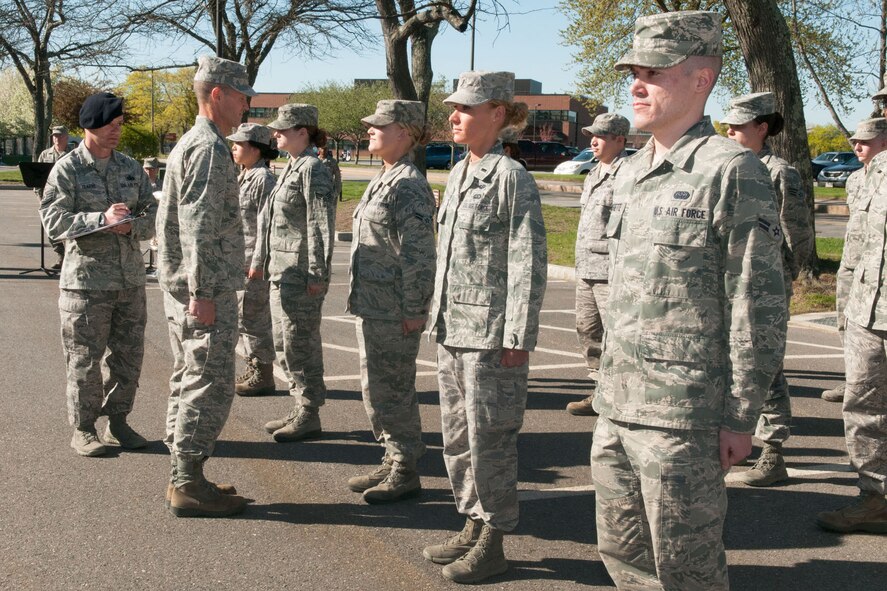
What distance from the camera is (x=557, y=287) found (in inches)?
562

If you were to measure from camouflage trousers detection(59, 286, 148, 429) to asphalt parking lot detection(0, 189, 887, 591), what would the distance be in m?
0.34

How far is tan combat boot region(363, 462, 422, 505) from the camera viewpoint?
5156mm

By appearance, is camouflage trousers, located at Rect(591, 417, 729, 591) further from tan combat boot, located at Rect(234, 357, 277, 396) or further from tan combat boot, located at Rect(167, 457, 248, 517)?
tan combat boot, located at Rect(234, 357, 277, 396)

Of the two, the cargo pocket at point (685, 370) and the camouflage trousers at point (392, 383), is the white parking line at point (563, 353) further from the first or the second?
the cargo pocket at point (685, 370)

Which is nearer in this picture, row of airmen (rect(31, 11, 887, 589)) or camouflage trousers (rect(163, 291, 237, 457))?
row of airmen (rect(31, 11, 887, 589))

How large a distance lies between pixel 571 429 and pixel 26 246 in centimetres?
1409

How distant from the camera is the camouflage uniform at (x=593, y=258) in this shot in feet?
22.8

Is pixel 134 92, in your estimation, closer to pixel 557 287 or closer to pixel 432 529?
pixel 557 287

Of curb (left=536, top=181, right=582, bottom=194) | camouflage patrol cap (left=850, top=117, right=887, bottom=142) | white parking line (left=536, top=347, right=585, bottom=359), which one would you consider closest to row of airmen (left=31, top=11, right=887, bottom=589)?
white parking line (left=536, top=347, right=585, bottom=359)

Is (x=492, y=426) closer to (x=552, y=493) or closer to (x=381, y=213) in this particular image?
(x=552, y=493)

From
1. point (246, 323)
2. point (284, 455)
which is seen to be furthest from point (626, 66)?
point (246, 323)

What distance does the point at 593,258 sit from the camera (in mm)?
7020

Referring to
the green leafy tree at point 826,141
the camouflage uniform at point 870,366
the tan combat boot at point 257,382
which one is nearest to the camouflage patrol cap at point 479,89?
the camouflage uniform at point 870,366

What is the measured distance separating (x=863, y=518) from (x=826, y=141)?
58.1 meters
